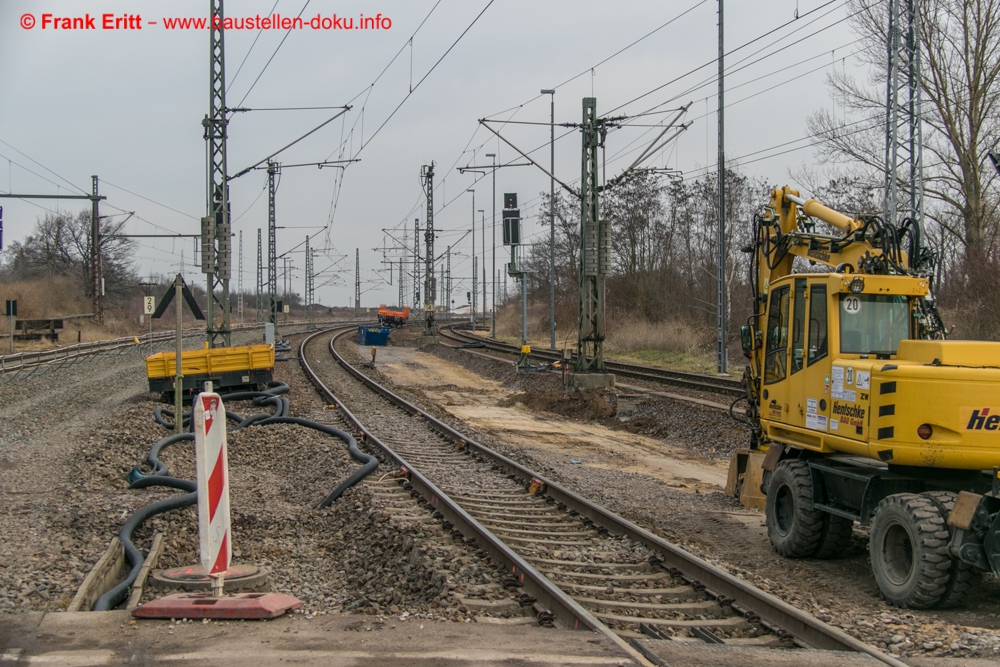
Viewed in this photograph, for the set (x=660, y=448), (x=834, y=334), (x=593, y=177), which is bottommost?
(x=660, y=448)

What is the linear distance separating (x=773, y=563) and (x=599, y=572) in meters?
2.01

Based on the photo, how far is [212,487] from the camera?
21.8ft

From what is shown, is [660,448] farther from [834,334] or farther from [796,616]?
[796,616]

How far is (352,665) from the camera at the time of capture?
507 cm

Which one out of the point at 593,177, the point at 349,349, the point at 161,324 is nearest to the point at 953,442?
the point at 593,177

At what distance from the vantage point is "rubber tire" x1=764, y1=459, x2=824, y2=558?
852 centimetres

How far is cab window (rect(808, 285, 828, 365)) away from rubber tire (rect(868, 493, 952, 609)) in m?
1.53

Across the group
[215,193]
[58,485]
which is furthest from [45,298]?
[58,485]

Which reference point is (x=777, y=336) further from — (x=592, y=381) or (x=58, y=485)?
(x=592, y=381)

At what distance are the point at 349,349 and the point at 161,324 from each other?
37.1 m

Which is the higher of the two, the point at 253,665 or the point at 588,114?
the point at 588,114

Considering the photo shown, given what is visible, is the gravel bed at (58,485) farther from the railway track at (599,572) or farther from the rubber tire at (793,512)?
the rubber tire at (793,512)

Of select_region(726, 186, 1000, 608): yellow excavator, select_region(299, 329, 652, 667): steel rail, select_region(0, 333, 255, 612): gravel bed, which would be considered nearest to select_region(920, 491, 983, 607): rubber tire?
select_region(726, 186, 1000, 608): yellow excavator

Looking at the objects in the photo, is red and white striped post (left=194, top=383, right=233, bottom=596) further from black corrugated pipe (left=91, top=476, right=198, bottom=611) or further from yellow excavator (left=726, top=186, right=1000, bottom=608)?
yellow excavator (left=726, top=186, right=1000, bottom=608)
